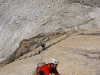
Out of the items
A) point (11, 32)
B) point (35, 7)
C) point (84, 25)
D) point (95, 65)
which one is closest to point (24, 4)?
point (35, 7)

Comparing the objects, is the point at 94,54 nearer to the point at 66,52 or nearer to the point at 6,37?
the point at 66,52

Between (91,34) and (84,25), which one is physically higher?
(91,34)

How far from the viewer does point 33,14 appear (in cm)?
3478

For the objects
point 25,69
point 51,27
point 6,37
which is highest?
point 25,69

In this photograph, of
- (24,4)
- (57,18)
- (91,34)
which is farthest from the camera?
(24,4)

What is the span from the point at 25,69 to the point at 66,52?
2.97 m

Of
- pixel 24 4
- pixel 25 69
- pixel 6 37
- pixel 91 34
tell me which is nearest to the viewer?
pixel 25 69

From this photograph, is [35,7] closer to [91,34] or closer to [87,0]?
[87,0]

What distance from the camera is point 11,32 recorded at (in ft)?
114

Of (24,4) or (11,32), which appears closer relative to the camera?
(11,32)

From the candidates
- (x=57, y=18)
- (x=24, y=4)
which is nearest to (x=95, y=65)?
(x=57, y=18)

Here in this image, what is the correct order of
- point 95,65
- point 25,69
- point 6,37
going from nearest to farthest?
point 95,65
point 25,69
point 6,37

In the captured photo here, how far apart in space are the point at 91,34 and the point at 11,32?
17.0 meters

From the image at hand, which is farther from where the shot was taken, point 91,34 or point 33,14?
point 33,14
